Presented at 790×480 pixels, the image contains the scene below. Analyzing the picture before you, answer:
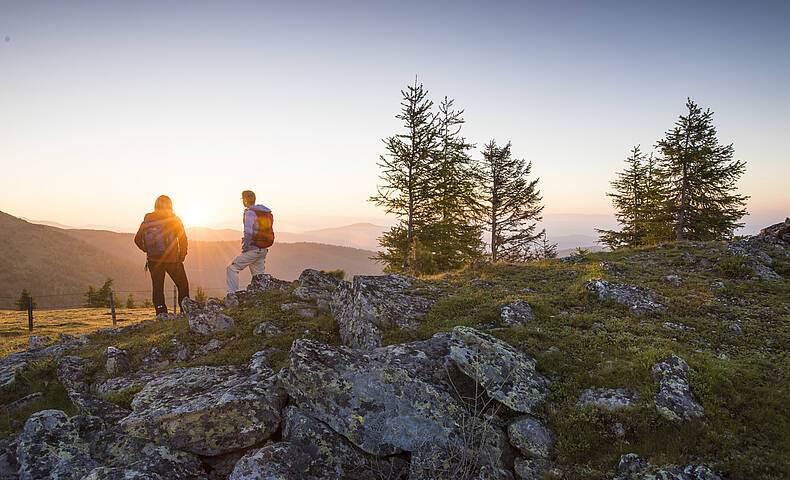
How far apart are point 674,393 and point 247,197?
37.5 ft

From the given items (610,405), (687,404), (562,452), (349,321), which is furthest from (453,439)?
(349,321)

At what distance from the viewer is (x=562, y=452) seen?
496 centimetres

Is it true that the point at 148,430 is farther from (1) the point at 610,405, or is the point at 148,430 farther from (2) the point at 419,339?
(1) the point at 610,405

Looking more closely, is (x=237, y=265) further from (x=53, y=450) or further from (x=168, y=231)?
(x=53, y=450)

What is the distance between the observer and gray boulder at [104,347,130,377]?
7820 mm

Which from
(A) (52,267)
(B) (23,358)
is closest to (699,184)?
(B) (23,358)

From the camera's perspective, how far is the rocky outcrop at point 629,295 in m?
8.98

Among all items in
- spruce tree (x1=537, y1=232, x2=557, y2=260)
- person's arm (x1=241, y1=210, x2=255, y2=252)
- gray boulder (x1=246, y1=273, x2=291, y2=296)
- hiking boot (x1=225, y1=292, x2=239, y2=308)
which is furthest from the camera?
spruce tree (x1=537, y1=232, x2=557, y2=260)

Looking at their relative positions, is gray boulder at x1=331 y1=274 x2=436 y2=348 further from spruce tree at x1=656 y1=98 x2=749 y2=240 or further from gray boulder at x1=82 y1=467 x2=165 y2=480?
spruce tree at x1=656 y1=98 x2=749 y2=240

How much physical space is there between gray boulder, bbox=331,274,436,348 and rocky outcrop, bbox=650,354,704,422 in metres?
4.74

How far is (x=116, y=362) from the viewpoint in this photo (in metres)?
7.91

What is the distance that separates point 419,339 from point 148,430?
514 centimetres

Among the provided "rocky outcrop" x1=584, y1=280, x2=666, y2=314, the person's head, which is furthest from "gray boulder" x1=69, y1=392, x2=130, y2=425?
"rocky outcrop" x1=584, y1=280, x2=666, y2=314

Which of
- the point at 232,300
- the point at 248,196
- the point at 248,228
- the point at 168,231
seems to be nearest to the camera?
the point at 232,300
